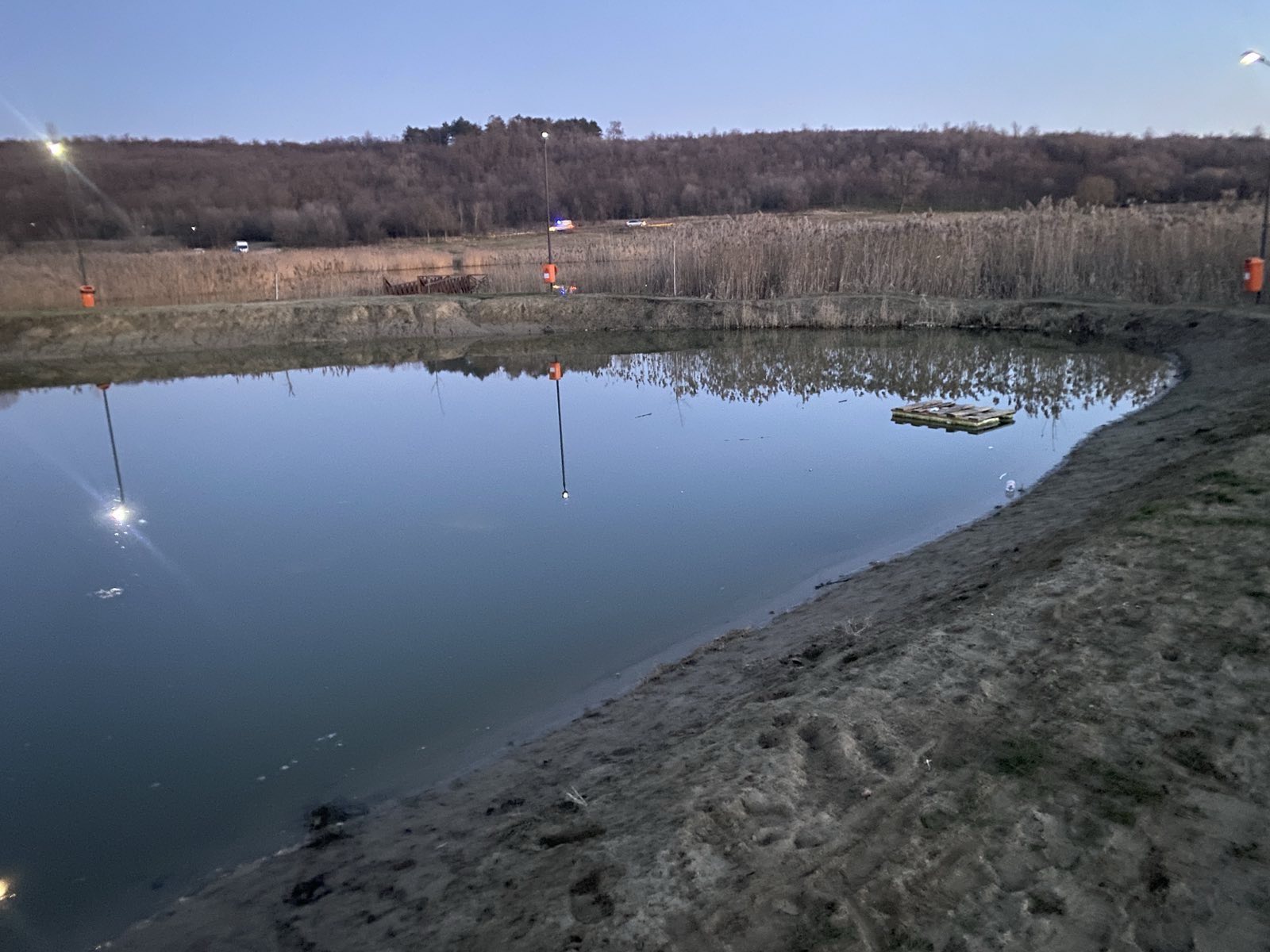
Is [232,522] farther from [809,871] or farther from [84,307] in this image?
[84,307]

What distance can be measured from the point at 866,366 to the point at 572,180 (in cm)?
5886

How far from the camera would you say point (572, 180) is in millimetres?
71750

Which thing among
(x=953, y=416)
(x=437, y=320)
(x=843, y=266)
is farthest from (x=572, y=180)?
(x=953, y=416)

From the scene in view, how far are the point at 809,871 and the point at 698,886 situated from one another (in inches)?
15.2

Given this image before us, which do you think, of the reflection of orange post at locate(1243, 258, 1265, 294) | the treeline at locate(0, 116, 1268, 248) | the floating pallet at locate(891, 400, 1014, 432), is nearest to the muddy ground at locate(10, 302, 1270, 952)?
the floating pallet at locate(891, 400, 1014, 432)

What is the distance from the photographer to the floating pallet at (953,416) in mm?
12148

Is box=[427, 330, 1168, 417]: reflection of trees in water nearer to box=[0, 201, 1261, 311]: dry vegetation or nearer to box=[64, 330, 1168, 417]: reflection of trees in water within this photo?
box=[64, 330, 1168, 417]: reflection of trees in water

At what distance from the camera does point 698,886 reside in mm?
3250

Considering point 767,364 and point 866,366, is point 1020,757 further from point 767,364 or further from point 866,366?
point 767,364

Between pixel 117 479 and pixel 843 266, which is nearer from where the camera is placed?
pixel 117 479

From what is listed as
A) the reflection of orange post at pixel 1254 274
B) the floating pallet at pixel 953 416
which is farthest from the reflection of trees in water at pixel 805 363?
the reflection of orange post at pixel 1254 274

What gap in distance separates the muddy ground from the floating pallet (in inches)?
242

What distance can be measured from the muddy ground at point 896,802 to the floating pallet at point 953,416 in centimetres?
616

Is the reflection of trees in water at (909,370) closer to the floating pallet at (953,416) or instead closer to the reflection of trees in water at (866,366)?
the reflection of trees in water at (866,366)
